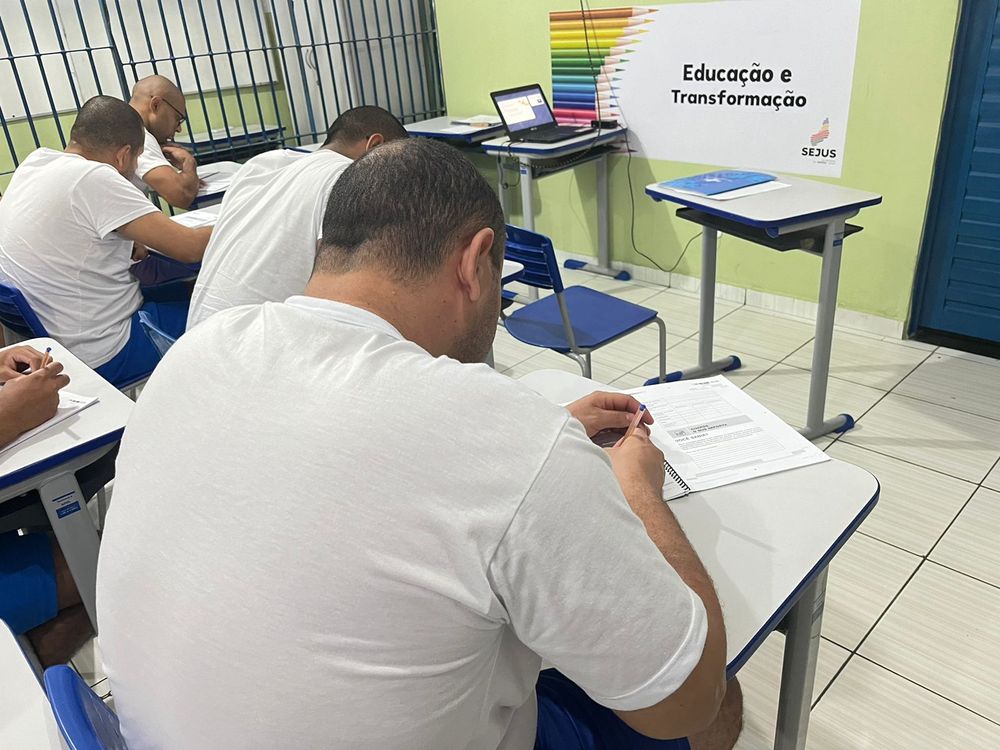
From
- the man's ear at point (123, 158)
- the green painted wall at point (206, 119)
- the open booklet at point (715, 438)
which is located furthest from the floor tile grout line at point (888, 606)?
the green painted wall at point (206, 119)

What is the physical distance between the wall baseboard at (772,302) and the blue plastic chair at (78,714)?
3304mm

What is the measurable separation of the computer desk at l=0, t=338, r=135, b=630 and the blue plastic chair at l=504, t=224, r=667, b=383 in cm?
117

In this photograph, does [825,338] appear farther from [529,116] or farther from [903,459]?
[529,116]

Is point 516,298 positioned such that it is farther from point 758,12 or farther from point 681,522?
point 681,522

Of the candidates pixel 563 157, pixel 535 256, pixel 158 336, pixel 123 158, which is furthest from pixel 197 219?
pixel 563 157

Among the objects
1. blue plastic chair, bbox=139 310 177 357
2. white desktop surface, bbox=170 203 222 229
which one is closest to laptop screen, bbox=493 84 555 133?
white desktop surface, bbox=170 203 222 229

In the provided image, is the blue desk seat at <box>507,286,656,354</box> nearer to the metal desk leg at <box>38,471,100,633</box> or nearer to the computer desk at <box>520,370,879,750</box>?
the computer desk at <box>520,370,879,750</box>

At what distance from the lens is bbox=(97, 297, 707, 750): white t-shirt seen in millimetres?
640

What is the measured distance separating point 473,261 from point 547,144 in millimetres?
3082

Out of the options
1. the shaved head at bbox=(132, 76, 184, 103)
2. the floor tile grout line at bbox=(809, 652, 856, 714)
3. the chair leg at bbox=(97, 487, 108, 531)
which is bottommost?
the floor tile grout line at bbox=(809, 652, 856, 714)

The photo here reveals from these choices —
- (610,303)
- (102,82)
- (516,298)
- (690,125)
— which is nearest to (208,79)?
(102,82)

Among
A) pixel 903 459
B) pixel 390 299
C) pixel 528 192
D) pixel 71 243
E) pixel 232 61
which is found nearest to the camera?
pixel 390 299

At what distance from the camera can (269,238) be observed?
184 centimetres

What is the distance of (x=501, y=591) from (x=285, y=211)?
1428 mm
